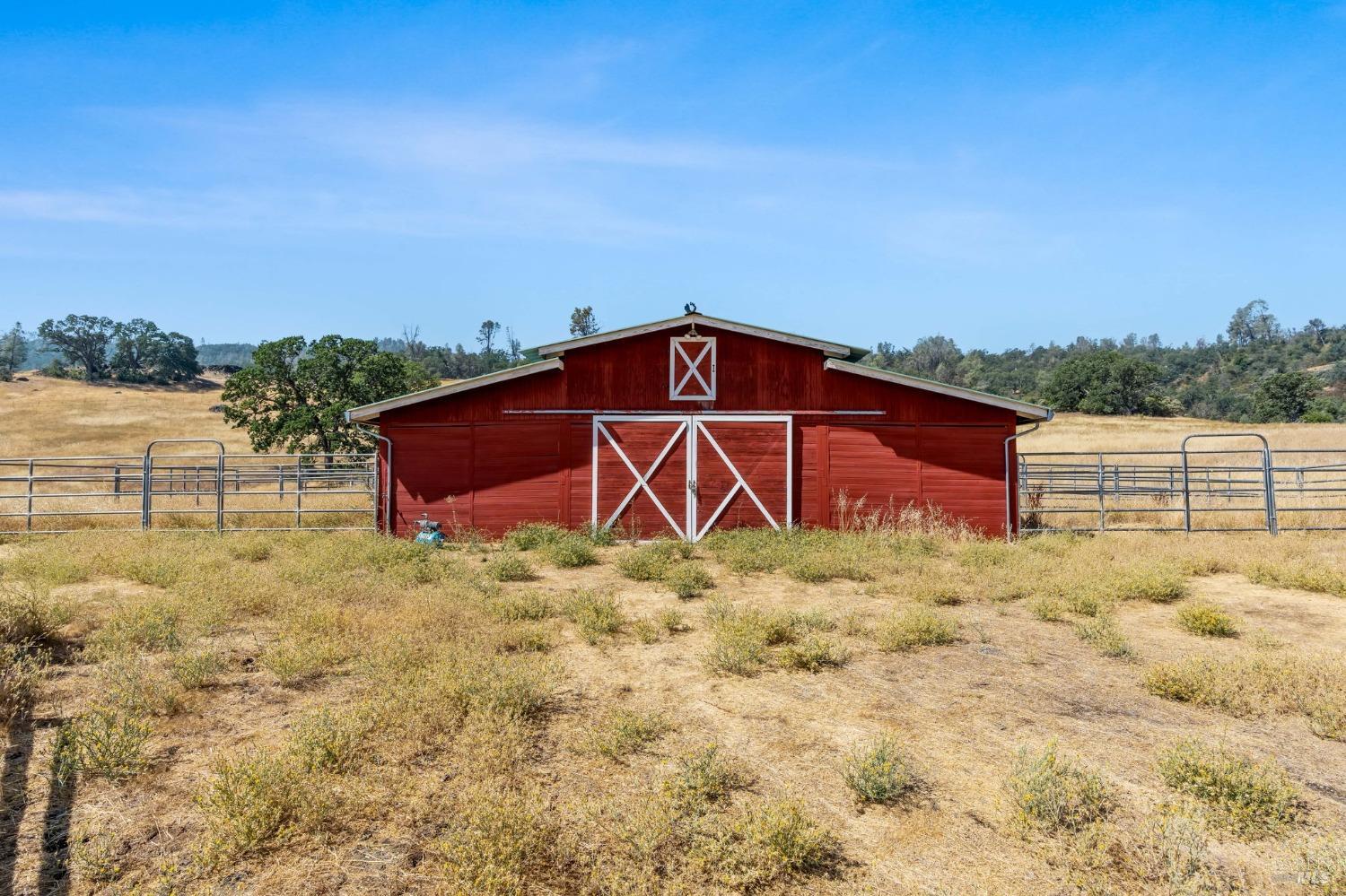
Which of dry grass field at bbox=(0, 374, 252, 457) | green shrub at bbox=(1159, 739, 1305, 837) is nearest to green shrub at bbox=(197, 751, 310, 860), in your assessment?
green shrub at bbox=(1159, 739, 1305, 837)

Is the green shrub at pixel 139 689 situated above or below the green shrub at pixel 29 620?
below

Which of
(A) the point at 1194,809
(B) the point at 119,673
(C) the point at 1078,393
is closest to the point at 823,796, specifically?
(A) the point at 1194,809

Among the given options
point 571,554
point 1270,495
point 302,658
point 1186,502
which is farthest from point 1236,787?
point 1270,495

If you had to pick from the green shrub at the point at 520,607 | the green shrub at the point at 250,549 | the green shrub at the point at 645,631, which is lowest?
the green shrub at the point at 645,631

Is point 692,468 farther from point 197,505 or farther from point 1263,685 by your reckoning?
point 197,505

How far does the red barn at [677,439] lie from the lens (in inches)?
652

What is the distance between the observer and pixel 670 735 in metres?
6.02

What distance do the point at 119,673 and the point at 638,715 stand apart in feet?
16.4

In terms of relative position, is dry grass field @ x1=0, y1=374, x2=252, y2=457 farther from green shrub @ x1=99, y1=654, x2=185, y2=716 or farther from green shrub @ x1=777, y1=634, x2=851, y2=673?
green shrub @ x1=777, y1=634, x2=851, y2=673

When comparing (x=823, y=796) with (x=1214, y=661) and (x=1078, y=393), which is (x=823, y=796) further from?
(x=1078, y=393)

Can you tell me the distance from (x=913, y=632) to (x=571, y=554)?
7.03 m

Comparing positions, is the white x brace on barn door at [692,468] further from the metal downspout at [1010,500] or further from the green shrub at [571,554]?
the metal downspout at [1010,500]

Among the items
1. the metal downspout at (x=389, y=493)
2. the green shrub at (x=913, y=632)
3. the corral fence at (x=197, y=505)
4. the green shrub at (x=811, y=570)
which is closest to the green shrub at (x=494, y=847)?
the green shrub at (x=913, y=632)

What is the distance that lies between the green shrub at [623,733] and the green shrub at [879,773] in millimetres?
1545
